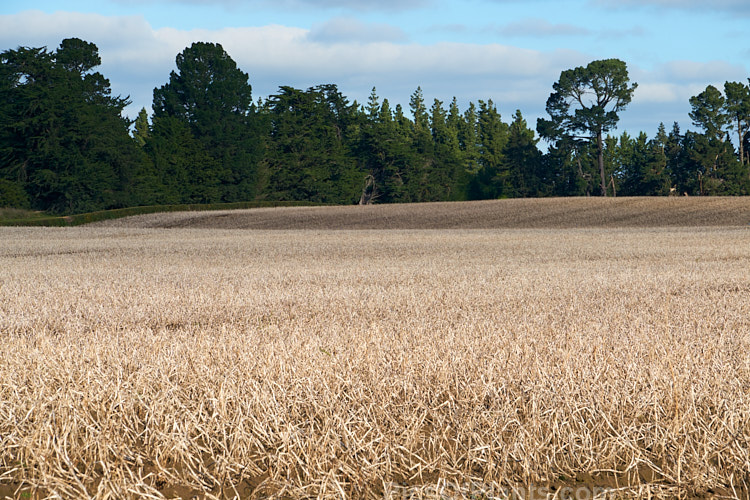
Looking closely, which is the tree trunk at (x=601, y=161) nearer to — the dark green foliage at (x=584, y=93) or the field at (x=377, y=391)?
the dark green foliage at (x=584, y=93)

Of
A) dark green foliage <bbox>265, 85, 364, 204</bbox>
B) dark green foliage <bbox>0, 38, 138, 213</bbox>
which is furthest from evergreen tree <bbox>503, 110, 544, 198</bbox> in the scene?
dark green foliage <bbox>0, 38, 138, 213</bbox>

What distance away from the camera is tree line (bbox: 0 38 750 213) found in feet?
147

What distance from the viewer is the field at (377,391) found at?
2816 mm

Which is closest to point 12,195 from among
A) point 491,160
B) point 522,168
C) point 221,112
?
point 221,112

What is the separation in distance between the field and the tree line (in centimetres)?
3927

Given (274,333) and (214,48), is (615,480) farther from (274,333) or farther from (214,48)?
(214,48)

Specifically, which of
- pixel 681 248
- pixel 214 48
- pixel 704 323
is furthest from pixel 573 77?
pixel 704 323

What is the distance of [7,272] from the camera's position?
11133mm

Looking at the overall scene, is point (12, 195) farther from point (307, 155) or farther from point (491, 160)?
point (491, 160)

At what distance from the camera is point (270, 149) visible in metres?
61.3

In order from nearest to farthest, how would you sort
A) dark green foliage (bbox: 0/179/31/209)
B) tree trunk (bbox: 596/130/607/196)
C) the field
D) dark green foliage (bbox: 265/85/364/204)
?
1. the field
2. dark green foliage (bbox: 0/179/31/209)
3. dark green foliage (bbox: 265/85/364/204)
4. tree trunk (bbox: 596/130/607/196)

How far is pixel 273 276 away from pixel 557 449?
745 cm

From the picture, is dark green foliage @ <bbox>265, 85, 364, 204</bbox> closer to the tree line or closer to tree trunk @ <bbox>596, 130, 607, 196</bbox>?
the tree line

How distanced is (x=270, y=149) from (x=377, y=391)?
2316 inches
